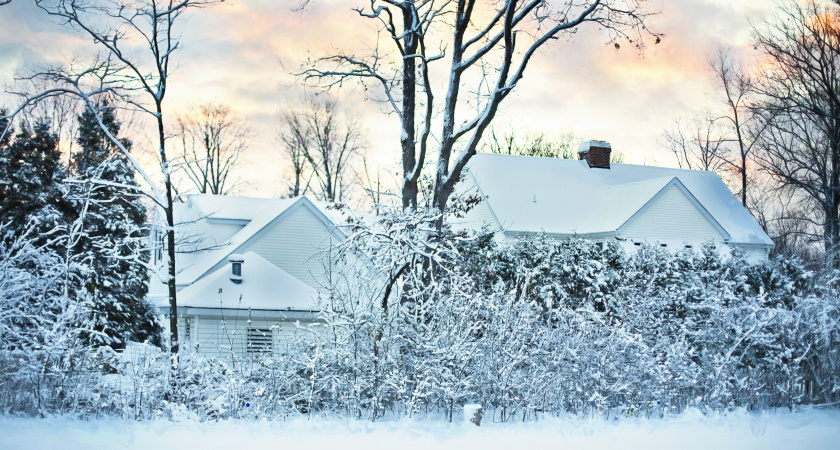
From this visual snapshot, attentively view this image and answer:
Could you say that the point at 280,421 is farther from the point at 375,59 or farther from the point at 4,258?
the point at 375,59

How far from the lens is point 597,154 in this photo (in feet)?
85.3

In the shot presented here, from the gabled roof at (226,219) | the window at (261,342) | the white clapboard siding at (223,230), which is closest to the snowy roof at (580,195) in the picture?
the gabled roof at (226,219)

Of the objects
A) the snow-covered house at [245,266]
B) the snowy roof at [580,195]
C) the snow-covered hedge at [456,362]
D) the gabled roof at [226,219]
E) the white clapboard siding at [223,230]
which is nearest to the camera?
the snow-covered hedge at [456,362]

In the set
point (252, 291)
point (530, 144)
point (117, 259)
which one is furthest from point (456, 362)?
point (530, 144)

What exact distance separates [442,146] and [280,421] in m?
6.21

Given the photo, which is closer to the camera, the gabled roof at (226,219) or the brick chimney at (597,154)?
the gabled roof at (226,219)

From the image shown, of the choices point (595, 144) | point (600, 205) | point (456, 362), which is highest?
point (595, 144)

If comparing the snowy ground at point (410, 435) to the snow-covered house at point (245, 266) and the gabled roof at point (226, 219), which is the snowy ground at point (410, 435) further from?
the gabled roof at point (226, 219)

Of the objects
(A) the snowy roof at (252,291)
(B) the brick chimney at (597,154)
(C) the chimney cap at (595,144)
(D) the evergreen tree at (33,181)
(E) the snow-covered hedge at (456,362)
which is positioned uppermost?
(C) the chimney cap at (595,144)

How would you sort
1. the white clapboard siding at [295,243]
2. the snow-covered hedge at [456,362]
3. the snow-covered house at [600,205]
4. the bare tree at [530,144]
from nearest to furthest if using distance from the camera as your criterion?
1. the snow-covered hedge at [456,362]
2. the white clapboard siding at [295,243]
3. the snow-covered house at [600,205]
4. the bare tree at [530,144]

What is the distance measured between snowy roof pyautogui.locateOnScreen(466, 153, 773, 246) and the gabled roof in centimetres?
537

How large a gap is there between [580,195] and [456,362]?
55.6 ft

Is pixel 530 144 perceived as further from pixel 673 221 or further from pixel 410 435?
pixel 410 435

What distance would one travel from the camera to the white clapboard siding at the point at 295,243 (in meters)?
20.0
